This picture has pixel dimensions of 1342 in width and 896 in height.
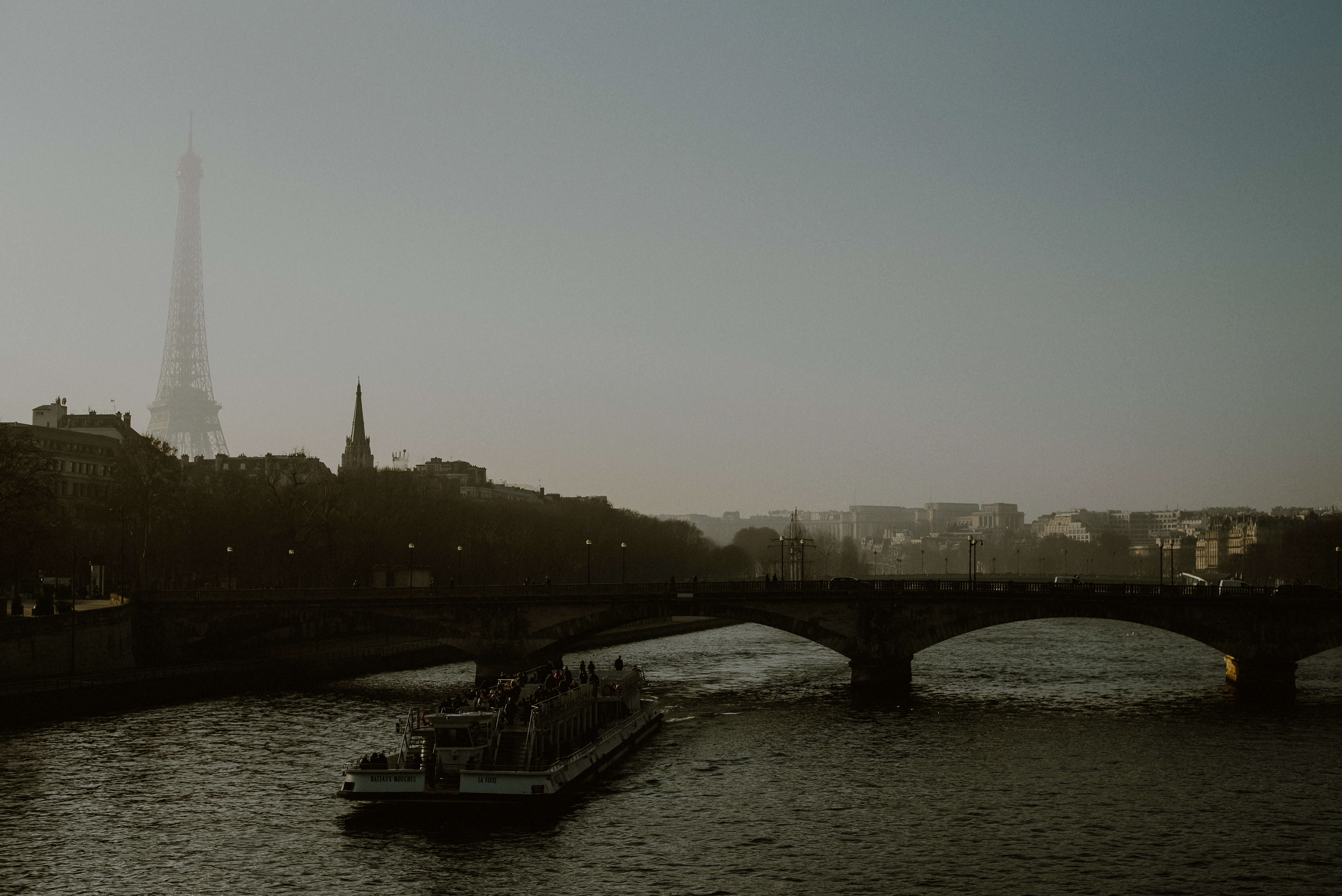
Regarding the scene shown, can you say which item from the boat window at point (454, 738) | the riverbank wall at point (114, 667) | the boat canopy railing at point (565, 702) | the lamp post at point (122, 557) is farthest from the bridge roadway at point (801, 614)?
the boat window at point (454, 738)

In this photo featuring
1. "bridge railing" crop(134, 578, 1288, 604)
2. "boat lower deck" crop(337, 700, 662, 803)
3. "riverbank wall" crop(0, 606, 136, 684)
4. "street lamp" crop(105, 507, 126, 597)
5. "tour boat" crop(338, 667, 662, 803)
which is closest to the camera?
"boat lower deck" crop(337, 700, 662, 803)

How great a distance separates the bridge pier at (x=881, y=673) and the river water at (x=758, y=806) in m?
3.22

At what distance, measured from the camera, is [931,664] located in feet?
296

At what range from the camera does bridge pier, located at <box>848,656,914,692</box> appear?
245ft

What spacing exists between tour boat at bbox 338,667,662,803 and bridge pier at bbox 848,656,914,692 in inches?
1046

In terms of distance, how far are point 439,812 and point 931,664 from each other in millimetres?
53277

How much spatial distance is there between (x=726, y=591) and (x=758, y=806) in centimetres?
3678

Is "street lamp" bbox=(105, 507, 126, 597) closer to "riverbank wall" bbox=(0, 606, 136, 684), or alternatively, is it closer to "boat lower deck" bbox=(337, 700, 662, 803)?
"riverbank wall" bbox=(0, 606, 136, 684)

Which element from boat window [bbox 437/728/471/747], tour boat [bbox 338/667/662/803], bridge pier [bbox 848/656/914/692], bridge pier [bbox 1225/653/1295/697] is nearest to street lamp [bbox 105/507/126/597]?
tour boat [bbox 338/667/662/803]

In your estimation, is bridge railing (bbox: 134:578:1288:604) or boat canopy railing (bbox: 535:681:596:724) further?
bridge railing (bbox: 134:578:1288:604)

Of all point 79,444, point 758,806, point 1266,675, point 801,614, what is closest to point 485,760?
point 758,806

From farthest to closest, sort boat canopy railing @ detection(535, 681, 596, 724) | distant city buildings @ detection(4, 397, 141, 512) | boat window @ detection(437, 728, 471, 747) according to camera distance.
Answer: distant city buildings @ detection(4, 397, 141, 512), boat canopy railing @ detection(535, 681, 596, 724), boat window @ detection(437, 728, 471, 747)

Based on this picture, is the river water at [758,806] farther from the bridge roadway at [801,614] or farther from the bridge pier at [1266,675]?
the bridge roadway at [801,614]

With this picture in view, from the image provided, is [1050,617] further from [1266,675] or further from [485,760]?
[485,760]
